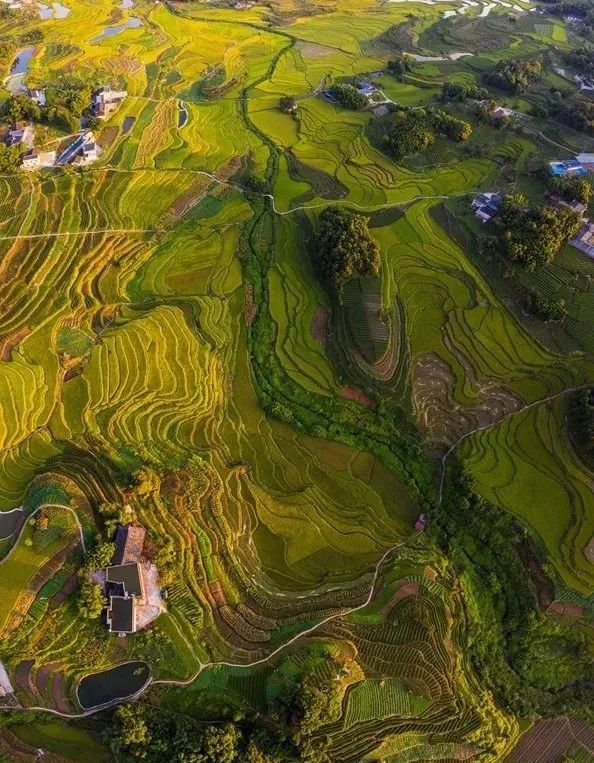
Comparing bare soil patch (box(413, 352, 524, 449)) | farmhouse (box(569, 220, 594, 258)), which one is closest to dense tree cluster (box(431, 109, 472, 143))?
farmhouse (box(569, 220, 594, 258))

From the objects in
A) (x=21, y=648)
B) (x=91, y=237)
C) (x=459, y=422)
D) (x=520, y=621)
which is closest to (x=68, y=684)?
(x=21, y=648)

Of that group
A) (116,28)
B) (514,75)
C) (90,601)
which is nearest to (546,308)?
(90,601)

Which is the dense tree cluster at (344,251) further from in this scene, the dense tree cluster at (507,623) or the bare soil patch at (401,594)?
the bare soil patch at (401,594)

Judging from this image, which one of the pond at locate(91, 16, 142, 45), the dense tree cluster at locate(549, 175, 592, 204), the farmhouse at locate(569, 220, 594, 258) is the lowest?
the farmhouse at locate(569, 220, 594, 258)

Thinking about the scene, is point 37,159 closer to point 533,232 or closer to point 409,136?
point 409,136

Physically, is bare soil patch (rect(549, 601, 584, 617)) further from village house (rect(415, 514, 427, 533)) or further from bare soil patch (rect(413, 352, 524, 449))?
bare soil patch (rect(413, 352, 524, 449))

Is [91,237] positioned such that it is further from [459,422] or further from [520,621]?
[520,621]
